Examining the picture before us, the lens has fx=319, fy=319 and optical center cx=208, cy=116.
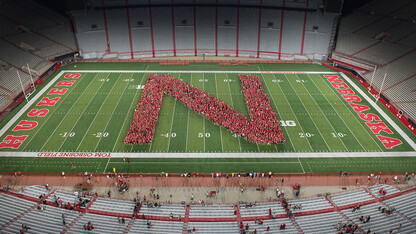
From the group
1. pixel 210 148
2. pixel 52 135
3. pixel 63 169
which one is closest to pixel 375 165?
pixel 210 148

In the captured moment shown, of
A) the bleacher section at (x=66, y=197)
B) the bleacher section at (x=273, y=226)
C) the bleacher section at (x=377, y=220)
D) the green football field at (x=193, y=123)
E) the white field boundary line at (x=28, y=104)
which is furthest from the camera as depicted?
the white field boundary line at (x=28, y=104)

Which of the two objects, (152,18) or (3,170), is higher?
(152,18)

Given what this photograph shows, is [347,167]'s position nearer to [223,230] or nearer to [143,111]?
[223,230]

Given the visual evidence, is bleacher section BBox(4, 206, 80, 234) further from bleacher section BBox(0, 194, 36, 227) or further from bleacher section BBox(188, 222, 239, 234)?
bleacher section BBox(188, 222, 239, 234)

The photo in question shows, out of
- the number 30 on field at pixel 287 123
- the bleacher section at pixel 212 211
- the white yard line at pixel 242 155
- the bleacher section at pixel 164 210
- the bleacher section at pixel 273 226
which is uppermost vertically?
the number 30 on field at pixel 287 123

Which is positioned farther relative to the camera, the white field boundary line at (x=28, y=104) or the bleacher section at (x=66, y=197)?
the white field boundary line at (x=28, y=104)

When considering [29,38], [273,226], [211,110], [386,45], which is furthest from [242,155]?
[29,38]

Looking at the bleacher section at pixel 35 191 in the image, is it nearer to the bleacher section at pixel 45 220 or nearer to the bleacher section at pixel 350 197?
the bleacher section at pixel 45 220

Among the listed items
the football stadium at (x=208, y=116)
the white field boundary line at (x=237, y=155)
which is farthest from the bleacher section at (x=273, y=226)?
the white field boundary line at (x=237, y=155)

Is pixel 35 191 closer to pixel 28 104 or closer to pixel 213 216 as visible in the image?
pixel 213 216
